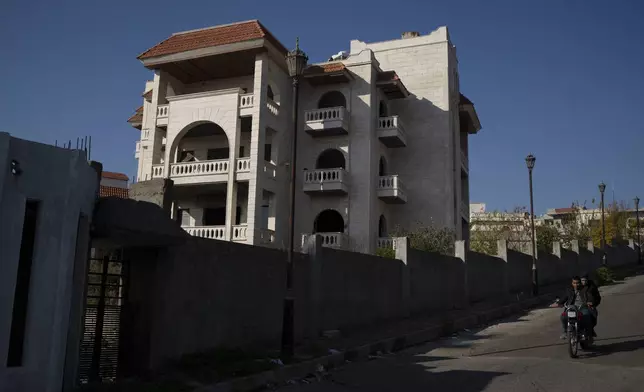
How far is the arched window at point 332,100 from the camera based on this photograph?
2977 cm

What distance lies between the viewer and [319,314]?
13078 millimetres

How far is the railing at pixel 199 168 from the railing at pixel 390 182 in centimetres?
800

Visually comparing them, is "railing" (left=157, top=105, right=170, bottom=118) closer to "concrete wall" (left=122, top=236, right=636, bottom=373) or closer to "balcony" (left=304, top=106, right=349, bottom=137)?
"balcony" (left=304, top=106, right=349, bottom=137)

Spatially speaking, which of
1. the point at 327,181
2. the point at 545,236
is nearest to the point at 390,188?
the point at 327,181

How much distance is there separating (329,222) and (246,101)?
7959 mm

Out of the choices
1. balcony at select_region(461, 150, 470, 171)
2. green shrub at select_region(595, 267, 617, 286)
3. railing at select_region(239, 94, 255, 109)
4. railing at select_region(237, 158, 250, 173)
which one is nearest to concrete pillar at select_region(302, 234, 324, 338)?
railing at select_region(237, 158, 250, 173)

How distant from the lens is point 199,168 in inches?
1032

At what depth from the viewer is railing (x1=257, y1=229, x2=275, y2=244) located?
81.7ft

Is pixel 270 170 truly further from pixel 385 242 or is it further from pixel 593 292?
pixel 593 292

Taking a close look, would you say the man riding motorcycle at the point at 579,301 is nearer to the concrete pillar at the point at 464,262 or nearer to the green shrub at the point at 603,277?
the concrete pillar at the point at 464,262

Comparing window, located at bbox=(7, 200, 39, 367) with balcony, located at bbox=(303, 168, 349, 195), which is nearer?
window, located at bbox=(7, 200, 39, 367)

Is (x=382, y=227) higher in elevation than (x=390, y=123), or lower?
lower

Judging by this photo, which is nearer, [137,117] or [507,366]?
[507,366]

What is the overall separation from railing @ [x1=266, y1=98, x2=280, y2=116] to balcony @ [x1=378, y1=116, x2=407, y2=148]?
17.7ft
